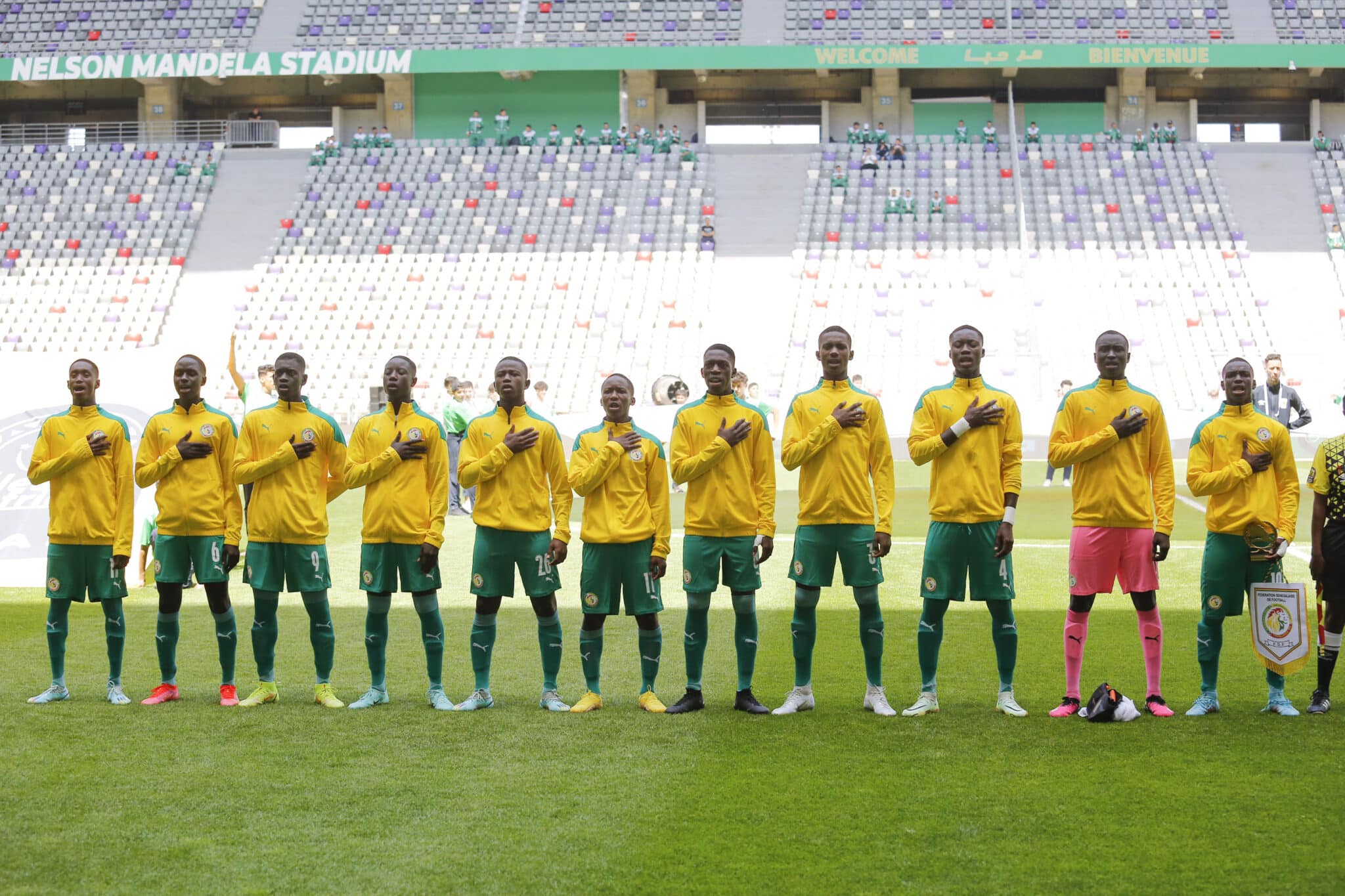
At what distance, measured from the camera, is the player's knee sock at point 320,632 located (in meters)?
7.12

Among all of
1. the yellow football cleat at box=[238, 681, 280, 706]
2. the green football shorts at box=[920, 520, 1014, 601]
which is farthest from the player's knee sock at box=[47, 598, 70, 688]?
the green football shorts at box=[920, 520, 1014, 601]

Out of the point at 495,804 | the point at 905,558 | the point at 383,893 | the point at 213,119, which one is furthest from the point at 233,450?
the point at 213,119

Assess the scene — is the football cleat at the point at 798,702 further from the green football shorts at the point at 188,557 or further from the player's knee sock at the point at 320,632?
the green football shorts at the point at 188,557

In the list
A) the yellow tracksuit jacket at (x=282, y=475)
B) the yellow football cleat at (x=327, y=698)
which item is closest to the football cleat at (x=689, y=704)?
the yellow football cleat at (x=327, y=698)

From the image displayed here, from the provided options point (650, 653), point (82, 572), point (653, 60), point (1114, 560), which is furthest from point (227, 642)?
point (653, 60)

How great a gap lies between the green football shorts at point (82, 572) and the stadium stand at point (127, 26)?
106 ft

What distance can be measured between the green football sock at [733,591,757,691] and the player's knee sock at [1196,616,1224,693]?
2178 millimetres

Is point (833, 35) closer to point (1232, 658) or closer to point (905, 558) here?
point (905, 558)

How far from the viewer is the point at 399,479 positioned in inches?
279

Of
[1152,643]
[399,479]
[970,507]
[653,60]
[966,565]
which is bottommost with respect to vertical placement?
[1152,643]

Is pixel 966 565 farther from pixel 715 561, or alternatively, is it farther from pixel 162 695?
pixel 162 695

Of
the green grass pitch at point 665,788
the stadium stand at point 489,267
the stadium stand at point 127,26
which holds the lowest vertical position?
the green grass pitch at point 665,788

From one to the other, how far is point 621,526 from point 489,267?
24.5 m

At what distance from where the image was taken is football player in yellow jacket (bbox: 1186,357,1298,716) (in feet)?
22.2
